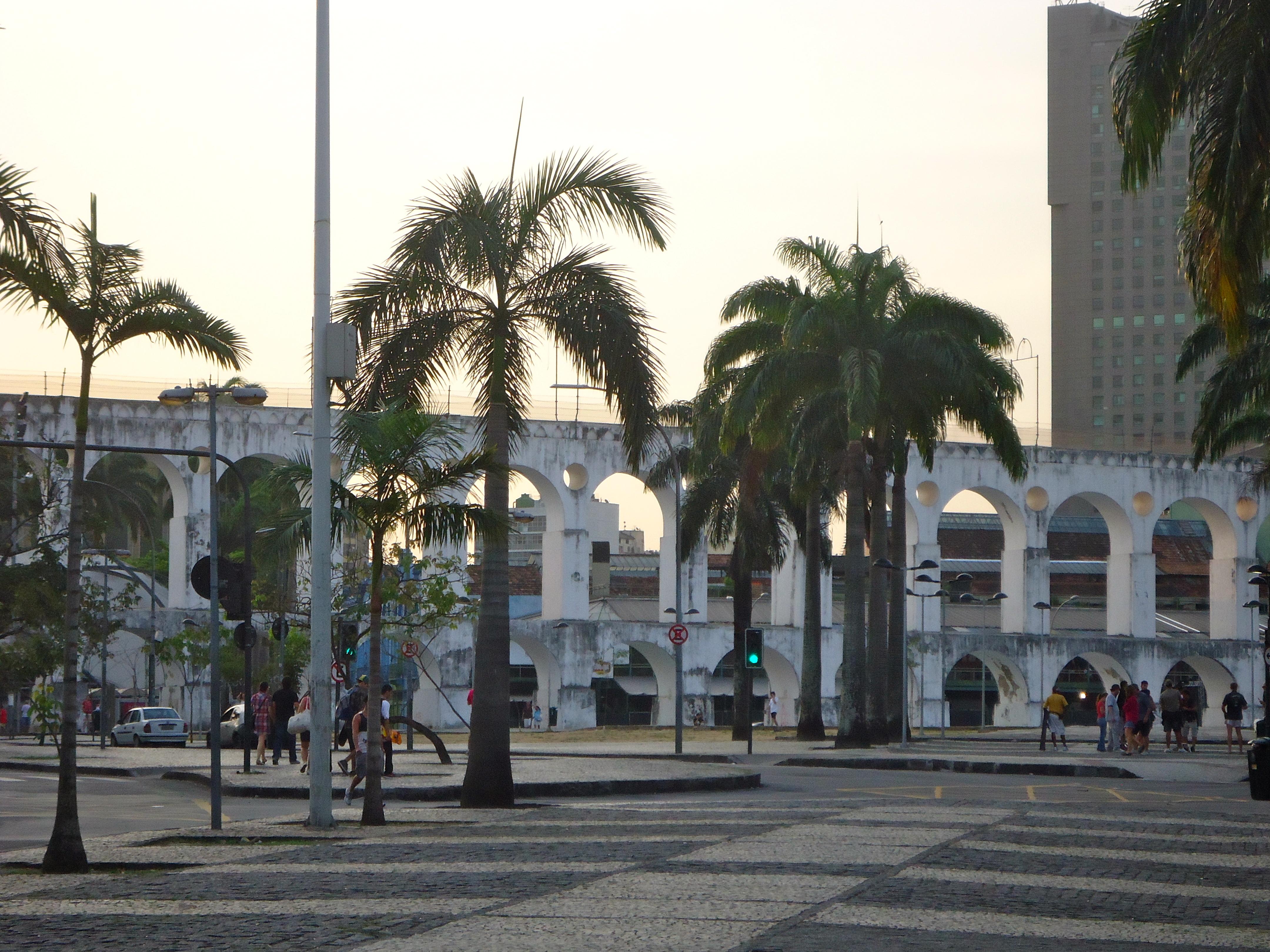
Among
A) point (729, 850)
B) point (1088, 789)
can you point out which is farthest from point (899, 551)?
point (729, 850)

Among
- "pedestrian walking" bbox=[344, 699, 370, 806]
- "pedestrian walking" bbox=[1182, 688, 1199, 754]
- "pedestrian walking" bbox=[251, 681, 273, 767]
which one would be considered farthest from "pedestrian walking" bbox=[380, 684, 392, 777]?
"pedestrian walking" bbox=[1182, 688, 1199, 754]

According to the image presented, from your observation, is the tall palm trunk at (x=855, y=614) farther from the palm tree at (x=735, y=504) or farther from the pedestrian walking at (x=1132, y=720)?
the pedestrian walking at (x=1132, y=720)

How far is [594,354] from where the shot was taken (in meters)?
16.2

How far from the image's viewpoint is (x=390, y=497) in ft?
44.1

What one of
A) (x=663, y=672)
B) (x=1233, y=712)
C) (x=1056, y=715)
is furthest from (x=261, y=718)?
(x=663, y=672)

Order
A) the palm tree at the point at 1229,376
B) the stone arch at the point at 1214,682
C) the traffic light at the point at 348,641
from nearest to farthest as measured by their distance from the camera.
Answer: the palm tree at the point at 1229,376
the traffic light at the point at 348,641
the stone arch at the point at 1214,682

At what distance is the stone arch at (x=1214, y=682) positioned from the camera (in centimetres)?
5059

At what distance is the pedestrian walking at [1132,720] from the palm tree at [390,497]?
58.3 ft

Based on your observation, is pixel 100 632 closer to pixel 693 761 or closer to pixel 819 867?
pixel 693 761

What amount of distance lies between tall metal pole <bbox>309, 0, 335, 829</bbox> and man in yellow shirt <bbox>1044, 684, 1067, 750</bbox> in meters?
20.9

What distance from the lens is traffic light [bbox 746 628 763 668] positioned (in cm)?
2848

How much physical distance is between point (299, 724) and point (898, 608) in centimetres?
1448

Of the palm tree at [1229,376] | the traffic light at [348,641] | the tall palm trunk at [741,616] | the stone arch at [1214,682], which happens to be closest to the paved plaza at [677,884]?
the traffic light at [348,641]

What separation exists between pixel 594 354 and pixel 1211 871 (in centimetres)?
838
